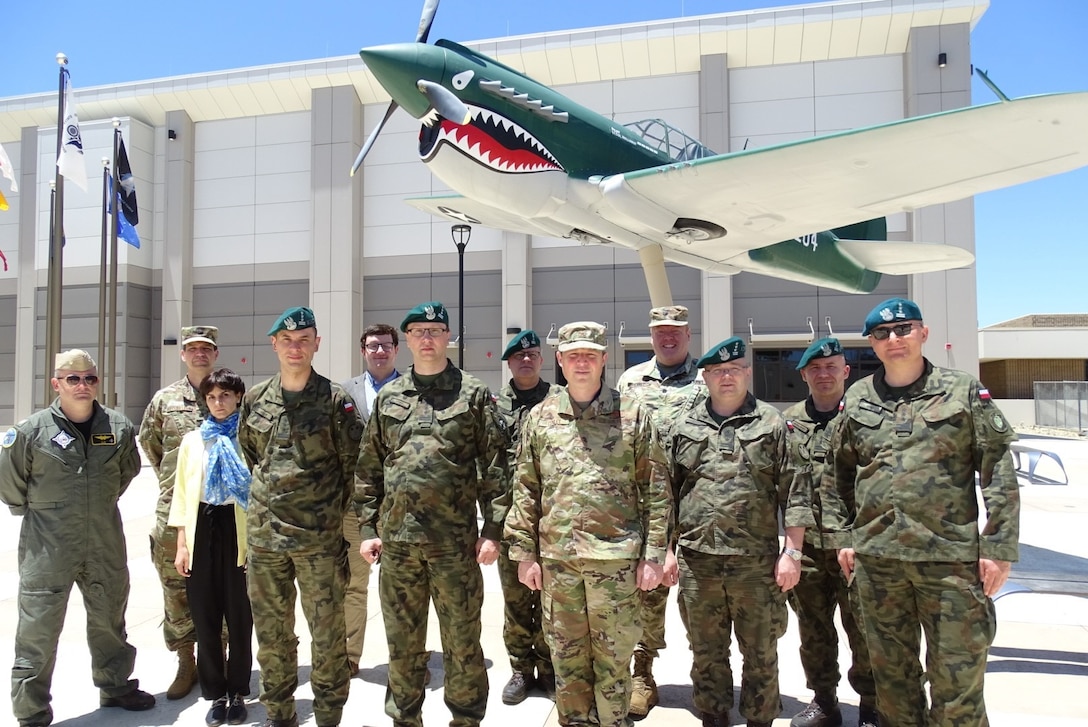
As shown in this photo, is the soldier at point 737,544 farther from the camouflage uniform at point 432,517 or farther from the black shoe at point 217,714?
the black shoe at point 217,714

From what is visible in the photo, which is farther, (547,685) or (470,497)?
(547,685)

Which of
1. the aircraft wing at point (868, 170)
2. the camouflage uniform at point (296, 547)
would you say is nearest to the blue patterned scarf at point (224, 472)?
the camouflage uniform at point (296, 547)

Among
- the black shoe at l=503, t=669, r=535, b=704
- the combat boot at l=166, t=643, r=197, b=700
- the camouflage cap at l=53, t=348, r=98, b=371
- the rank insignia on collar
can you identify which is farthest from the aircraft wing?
the combat boot at l=166, t=643, r=197, b=700

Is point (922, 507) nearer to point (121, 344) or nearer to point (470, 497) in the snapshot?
point (470, 497)

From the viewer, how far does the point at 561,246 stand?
66.8 feet

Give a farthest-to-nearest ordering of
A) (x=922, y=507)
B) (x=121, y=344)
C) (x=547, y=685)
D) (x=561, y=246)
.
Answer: (x=121, y=344) → (x=561, y=246) → (x=547, y=685) → (x=922, y=507)

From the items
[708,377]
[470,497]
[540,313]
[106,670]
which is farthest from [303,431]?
[540,313]

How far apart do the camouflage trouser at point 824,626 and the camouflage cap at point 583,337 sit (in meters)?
1.62

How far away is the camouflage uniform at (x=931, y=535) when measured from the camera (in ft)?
8.83

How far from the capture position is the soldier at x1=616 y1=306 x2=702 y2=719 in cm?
362

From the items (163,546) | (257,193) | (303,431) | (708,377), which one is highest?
(257,193)

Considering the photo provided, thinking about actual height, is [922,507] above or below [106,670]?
above

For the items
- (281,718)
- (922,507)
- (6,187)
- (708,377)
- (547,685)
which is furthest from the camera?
(6,187)

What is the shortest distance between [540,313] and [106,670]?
1751 centimetres
